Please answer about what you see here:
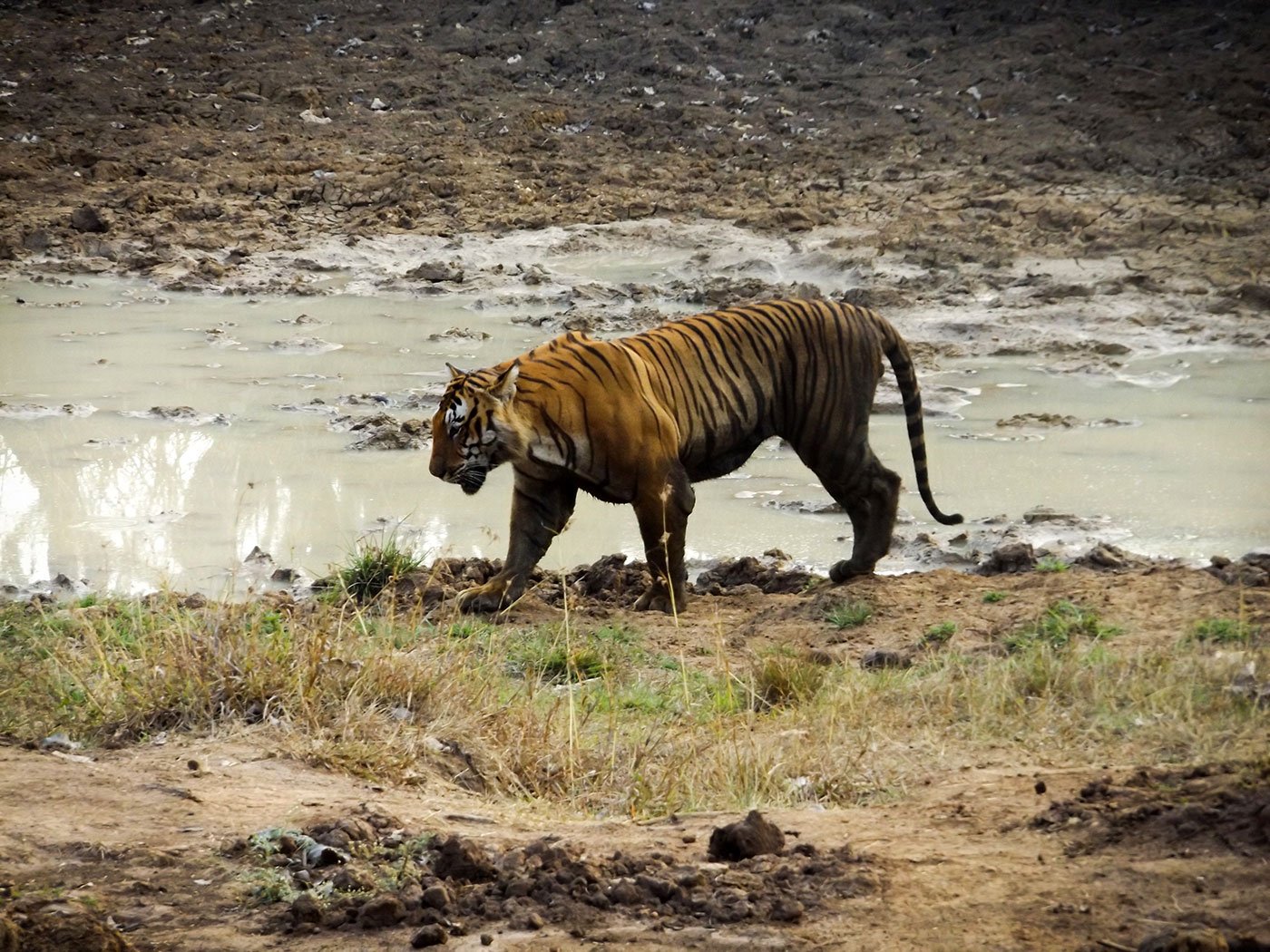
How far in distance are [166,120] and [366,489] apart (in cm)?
1211

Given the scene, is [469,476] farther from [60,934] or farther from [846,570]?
[60,934]

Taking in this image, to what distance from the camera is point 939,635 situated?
6.36 m

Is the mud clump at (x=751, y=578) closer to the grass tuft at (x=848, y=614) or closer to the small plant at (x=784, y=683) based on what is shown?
the grass tuft at (x=848, y=614)

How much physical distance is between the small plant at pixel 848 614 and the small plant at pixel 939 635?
0.41 meters

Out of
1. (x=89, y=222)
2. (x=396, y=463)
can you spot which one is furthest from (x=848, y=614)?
(x=89, y=222)

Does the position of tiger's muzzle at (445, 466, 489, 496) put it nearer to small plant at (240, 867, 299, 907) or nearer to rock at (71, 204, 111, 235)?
small plant at (240, 867, 299, 907)

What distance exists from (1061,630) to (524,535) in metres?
2.49

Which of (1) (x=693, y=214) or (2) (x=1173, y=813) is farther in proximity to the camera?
(1) (x=693, y=214)

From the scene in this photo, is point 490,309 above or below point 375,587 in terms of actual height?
above

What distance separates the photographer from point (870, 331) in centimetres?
768

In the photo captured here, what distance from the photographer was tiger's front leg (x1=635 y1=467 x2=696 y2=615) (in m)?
7.06

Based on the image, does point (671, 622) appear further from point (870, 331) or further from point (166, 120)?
point (166, 120)

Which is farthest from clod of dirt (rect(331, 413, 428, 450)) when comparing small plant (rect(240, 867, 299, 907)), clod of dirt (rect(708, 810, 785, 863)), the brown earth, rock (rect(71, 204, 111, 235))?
rock (rect(71, 204, 111, 235))

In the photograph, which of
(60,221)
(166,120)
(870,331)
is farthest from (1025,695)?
(166,120)
